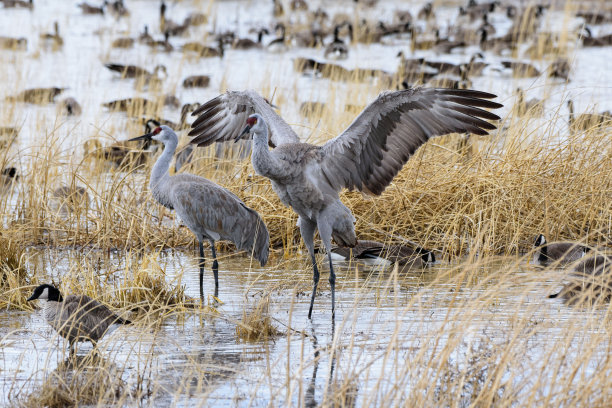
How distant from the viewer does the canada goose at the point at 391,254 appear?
806 centimetres

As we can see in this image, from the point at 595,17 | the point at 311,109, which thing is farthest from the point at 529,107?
the point at 595,17

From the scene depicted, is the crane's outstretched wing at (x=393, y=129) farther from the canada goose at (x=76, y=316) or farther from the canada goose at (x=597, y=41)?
the canada goose at (x=597, y=41)

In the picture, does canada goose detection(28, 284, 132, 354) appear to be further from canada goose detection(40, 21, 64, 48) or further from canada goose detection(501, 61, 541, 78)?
canada goose detection(40, 21, 64, 48)

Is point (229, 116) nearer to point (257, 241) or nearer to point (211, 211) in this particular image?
point (211, 211)

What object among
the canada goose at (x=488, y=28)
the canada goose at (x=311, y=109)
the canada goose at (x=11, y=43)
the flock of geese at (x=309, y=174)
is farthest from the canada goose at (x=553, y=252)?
the canada goose at (x=488, y=28)

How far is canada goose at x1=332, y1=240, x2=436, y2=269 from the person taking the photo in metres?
8.06

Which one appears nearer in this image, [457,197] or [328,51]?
[457,197]

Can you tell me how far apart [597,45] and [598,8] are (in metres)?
6.32

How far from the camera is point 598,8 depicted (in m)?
27.5

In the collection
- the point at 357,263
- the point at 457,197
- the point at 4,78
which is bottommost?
the point at 357,263

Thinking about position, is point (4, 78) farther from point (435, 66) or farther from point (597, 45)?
point (597, 45)

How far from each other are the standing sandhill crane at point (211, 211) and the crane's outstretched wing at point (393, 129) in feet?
3.32

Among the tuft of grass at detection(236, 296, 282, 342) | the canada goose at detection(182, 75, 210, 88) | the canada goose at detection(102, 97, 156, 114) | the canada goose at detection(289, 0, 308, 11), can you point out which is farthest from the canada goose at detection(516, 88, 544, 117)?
the canada goose at detection(289, 0, 308, 11)

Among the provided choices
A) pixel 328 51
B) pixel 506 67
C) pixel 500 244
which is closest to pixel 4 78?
pixel 328 51
